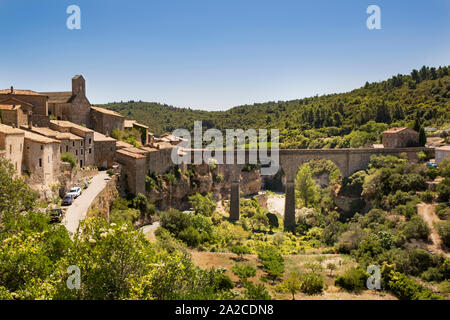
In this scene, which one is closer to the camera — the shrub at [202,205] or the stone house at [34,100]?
the stone house at [34,100]

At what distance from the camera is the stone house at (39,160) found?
2202 centimetres

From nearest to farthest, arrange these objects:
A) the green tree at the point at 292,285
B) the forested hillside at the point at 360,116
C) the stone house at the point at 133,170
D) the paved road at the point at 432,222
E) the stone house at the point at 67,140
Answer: the green tree at the point at 292,285, the stone house at the point at 67,140, the paved road at the point at 432,222, the stone house at the point at 133,170, the forested hillside at the point at 360,116

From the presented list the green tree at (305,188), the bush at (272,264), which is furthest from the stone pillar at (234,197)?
the bush at (272,264)

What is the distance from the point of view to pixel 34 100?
3048 centimetres

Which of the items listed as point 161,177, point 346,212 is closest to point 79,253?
point 161,177

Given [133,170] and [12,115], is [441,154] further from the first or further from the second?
[12,115]

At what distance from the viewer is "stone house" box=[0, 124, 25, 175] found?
65.9ft

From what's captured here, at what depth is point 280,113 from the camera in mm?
102500

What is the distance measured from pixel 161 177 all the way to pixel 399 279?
2413 centimetres

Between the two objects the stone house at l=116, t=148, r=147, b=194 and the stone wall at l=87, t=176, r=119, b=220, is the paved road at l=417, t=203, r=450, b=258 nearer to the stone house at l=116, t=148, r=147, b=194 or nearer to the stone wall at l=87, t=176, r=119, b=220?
the stone house at l=116, t=148, r=147, b=194

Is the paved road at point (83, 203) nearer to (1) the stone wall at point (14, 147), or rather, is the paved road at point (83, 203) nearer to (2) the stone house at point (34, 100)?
(1) the stone wall at point (14, 147)

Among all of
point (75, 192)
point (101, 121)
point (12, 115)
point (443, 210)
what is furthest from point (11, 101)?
point (443, 210)

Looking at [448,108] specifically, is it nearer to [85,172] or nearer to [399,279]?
[399,279]

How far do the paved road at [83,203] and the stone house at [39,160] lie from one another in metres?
2.31
